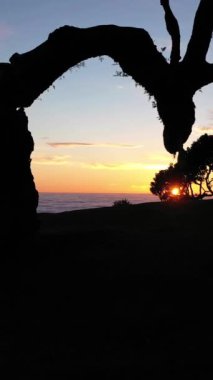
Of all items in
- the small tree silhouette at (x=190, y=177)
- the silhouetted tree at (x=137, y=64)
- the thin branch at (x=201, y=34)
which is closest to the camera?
the thin branch at (x=201, y=34)

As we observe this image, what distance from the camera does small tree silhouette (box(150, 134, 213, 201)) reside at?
48656mm

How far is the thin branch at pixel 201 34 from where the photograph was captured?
1027 cm

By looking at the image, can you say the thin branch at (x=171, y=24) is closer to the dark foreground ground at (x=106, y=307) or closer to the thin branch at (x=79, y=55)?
the thin branch at (x=79, y=55)

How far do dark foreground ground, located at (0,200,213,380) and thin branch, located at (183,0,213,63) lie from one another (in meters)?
4.38

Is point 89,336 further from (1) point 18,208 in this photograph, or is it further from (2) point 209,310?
(1) point 18,208

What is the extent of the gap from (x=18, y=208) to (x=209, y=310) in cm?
537

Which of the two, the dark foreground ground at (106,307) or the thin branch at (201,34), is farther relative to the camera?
the thin branch at (201,34)

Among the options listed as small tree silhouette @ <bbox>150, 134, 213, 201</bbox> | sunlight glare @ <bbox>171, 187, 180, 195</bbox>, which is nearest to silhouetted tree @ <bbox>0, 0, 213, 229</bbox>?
small tree silhouette @ <bbox>150, 134, 213, 201</bbox>

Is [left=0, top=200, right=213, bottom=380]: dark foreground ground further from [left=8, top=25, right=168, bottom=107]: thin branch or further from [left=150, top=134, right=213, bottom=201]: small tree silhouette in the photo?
[left=150, top=134, right=213, bottom=201]: small tree silhouette

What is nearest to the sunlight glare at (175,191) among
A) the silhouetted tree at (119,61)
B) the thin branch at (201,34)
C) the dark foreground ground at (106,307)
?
the dark foreground ground at (106,307)

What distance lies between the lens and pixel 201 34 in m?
10.3

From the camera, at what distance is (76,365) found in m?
5.27

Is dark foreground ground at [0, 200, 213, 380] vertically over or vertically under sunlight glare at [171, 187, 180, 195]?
under

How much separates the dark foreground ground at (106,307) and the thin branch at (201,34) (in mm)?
4377
